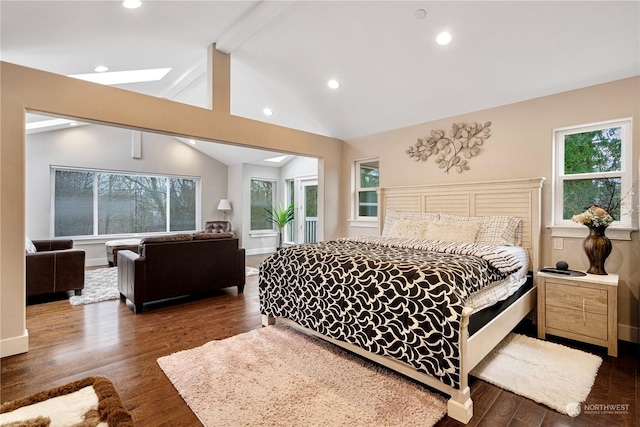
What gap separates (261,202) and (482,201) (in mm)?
5798

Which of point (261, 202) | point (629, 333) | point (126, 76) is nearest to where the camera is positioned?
point (629, 333)

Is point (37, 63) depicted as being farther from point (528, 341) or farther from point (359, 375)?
point (528, 341)

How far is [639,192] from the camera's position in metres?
2.75

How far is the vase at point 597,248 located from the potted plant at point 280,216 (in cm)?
610

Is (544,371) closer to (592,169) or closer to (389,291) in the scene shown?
(389,291)

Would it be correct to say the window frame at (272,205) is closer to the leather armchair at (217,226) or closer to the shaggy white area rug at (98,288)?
the leather armchair at (217,226)

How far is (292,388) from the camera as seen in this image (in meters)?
2.05

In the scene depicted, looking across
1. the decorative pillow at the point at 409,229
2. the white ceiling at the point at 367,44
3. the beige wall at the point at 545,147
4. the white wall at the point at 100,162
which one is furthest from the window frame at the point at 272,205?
the decorative pillow at the point at 409,229

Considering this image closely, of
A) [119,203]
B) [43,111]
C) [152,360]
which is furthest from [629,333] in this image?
[119,203]

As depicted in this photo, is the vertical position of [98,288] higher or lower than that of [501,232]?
lower

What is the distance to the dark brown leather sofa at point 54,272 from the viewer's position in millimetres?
3896

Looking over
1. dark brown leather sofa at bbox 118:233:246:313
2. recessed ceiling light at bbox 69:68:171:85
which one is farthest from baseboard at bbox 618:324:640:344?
recessed ceiling light at bbox 69:68:171:85

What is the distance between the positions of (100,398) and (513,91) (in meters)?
4.32

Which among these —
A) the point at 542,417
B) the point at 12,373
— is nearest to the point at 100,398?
the point at 12,373
